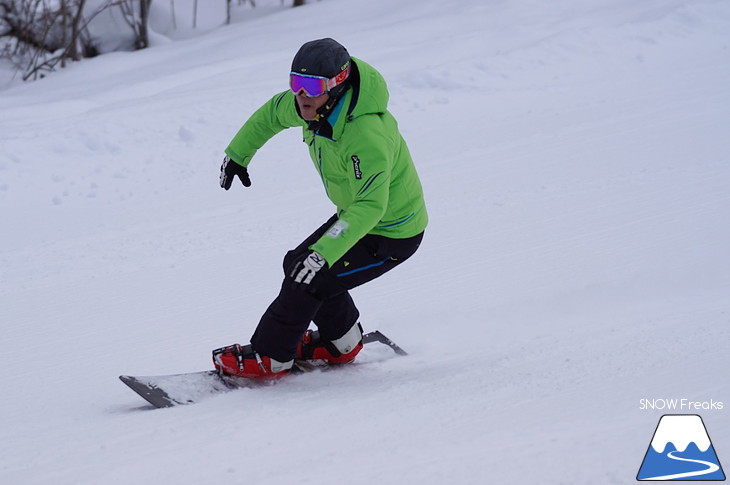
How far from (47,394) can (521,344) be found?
2.31 metres

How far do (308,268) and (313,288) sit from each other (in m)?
0.39

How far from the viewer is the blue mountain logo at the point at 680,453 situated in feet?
8.09

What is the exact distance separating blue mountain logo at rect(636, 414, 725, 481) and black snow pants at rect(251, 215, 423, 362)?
1.32 meters

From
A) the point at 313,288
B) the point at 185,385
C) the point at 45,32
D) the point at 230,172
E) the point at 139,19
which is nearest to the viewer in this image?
the point at 313,288

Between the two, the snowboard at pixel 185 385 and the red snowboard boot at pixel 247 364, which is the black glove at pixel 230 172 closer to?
the red snowboard boot at pixel 247 364

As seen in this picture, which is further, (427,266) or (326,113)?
(427,266)

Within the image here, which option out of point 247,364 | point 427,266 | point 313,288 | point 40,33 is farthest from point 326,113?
point 40,33

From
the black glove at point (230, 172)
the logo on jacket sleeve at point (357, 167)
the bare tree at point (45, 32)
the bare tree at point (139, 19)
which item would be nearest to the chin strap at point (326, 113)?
the logo on jacket sleeve at point (357, 167)

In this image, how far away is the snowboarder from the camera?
3.08m

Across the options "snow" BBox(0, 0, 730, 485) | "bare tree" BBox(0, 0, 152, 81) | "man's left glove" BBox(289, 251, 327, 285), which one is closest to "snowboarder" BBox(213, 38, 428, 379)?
"man's left glove" BBox(289, 251, 327, 285)

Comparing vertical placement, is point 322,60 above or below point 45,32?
above

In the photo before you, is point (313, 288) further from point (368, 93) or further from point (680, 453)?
point (680, 453)

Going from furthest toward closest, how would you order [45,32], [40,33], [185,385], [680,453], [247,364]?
1. [40,33]
2. [45,32]
3. [247,364]
4. [185,385]
5. [680,453]

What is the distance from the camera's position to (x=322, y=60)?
10.2 ft
